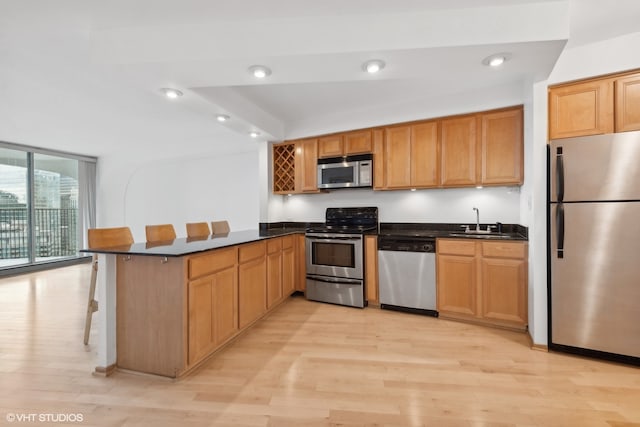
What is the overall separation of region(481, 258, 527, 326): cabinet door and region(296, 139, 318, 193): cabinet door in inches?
93.1

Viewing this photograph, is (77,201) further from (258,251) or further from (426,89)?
(426,89)

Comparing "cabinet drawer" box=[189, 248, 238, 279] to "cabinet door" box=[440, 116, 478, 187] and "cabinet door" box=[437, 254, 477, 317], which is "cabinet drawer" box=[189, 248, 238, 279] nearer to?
"cabinet door" box=[437, 254, 477, 317]

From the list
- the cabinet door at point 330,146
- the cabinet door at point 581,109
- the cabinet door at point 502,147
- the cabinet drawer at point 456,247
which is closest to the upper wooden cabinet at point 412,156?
the cabinet door at point 502,147

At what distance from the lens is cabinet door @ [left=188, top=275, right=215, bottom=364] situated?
201 centimetres

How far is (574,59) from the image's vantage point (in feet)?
7.63

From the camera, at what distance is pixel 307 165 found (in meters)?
4.18

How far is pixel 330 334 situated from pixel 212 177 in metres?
3.96

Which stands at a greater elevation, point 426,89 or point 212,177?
point 426,89

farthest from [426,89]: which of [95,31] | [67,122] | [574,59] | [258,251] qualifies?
[67,122]

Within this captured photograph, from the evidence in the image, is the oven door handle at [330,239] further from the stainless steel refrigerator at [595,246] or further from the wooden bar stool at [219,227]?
the stainless steel refrigerator at [595,246]

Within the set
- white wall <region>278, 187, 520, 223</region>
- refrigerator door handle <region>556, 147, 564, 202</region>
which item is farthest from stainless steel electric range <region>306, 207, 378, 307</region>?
refrigerator door handle <region>556, 147, 564, 202</region>

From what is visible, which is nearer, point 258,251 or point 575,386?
point 575,386

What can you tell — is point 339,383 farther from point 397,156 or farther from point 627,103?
point 627,103

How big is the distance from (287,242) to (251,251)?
3.05ft
